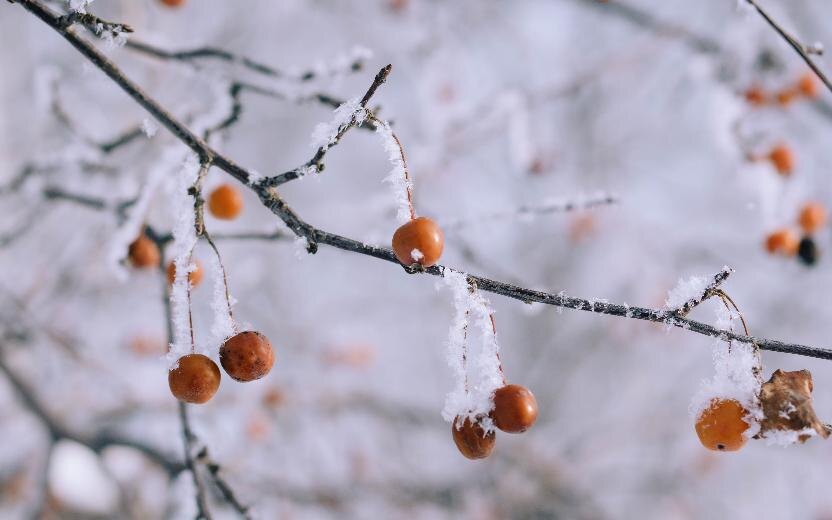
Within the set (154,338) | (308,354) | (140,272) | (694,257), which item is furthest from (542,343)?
(140,272)

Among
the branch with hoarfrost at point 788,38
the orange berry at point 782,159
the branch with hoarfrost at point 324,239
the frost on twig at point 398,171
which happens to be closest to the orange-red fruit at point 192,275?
the branch with hoarfrost at point 324,239

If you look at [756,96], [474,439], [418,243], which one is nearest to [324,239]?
[418,243]

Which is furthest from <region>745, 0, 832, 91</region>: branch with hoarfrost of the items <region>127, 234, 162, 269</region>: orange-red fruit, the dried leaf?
<region>127, 234, 162, 269</region>: orange-red fruit

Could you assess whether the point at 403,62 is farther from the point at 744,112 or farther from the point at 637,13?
the point at 744,112

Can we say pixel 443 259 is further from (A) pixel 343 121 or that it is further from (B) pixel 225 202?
(A) pixel 343 121

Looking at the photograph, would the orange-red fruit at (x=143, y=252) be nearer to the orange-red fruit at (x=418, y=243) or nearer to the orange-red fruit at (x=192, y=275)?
the orange-red fruit at (x=192, y=275)

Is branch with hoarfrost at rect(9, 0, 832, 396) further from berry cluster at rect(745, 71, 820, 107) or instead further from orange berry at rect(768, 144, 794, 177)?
berry cluster at rect(745, 71, 820, 107)
